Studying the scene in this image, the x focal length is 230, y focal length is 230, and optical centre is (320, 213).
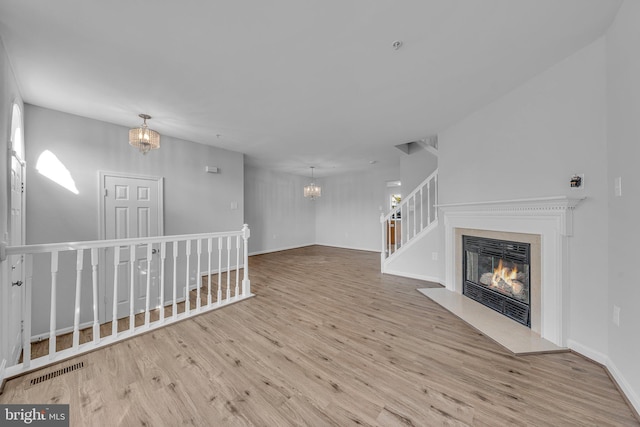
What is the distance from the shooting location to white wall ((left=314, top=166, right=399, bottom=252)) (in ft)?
23.3

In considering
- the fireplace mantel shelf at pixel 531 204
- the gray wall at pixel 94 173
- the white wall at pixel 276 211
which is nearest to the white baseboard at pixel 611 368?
the fireplace mantel shelf at pixel 531 204

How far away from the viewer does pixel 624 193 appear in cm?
155

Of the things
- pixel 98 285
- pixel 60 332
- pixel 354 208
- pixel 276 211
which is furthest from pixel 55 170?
→ pixel 354 208

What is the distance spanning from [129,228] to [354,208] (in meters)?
5.80

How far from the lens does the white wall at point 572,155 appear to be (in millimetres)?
1812

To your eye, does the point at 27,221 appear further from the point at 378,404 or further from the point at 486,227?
the point at 486,227

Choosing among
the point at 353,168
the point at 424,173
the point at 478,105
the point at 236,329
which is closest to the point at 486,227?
the point at 478,105

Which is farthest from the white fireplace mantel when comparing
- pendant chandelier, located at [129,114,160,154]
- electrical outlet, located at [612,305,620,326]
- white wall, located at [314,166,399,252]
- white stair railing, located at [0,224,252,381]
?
white wall, located at [314,166,399,252]

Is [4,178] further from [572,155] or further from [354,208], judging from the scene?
[354,208]

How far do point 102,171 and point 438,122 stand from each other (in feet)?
15.7

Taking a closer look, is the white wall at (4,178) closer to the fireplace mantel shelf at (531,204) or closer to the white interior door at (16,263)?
the white interior door at (16,263)

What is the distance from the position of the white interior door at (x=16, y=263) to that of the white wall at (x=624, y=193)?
179 inches

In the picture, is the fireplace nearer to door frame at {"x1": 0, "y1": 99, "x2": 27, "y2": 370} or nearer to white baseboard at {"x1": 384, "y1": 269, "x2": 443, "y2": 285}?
white baseboard at {"x1": 384, "y1": 269, "x2": 443, "y2": 285}

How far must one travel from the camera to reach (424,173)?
484 cm
